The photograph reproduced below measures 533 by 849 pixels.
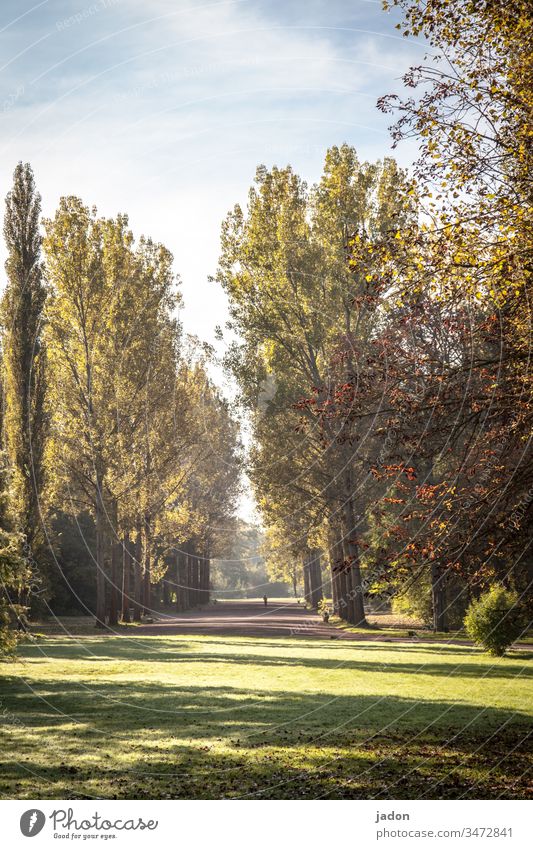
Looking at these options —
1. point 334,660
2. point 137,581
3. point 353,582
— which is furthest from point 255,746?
point 137,581

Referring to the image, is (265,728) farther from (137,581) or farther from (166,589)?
(166,589)

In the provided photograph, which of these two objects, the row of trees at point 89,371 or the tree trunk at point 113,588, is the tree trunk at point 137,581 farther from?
the tree trunk at point 113,588

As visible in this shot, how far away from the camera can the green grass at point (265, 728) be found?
8.30 m

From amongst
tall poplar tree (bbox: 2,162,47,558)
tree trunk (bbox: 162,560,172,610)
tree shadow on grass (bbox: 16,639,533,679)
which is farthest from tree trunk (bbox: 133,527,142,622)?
tree trunk (bbox: 162,560,172,610)

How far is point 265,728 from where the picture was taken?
1149 cm

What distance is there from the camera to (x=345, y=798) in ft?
25.8

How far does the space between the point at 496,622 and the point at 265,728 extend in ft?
41.6

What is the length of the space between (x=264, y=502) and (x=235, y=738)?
2429 centimetres

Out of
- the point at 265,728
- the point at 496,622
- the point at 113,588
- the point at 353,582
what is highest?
the point at 113,588

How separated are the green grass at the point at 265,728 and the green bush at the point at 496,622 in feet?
3.18

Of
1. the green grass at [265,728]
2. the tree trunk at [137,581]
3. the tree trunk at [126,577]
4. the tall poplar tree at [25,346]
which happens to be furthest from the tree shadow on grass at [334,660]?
the tree trunk at [137,581]

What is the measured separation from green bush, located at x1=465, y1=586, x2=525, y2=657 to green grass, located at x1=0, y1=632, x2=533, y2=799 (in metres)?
0.97

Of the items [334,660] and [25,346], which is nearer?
[334,660]
